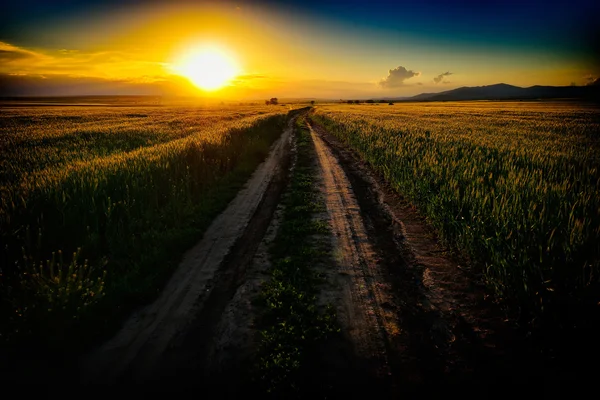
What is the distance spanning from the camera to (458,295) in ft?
18.1

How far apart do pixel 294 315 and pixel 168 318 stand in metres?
2.04

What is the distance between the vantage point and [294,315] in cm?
481

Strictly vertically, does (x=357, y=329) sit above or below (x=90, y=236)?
below

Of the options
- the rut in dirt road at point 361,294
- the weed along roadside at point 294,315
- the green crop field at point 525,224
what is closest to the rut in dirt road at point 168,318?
the weed along roadside at point 294,315

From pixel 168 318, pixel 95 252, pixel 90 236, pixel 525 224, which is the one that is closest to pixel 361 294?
pixel 525 224

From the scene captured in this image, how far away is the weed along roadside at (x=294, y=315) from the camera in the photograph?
3.75 meters

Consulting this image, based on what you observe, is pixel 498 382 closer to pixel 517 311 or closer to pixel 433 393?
pixel 433 393

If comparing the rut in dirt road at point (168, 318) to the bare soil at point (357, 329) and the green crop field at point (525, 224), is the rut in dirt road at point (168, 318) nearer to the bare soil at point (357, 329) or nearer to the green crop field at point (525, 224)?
the bare soil at point (357, 329)

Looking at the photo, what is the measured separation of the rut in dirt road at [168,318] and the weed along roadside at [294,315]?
1.05m

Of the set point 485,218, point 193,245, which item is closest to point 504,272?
point 485,218

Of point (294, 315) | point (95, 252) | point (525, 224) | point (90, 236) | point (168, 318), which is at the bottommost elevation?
point (168, 318)

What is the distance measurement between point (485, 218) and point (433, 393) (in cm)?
419

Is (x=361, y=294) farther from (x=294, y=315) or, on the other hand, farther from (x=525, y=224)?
(x=525, y=224)

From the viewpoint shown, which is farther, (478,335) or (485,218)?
(485,218)
